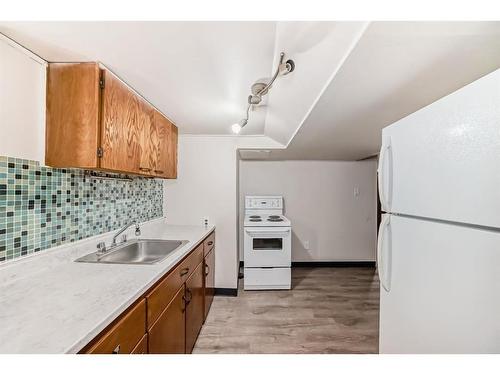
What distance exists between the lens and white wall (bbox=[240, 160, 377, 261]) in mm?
4430

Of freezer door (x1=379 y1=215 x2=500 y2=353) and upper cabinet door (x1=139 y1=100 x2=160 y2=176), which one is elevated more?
upper cabinet door (x1=139 y1=100 x2=160 y2=176)

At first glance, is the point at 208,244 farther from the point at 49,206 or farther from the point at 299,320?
the point at 49,206

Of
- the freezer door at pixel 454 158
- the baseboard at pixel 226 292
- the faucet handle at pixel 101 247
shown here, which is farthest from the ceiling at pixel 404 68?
the baseboard at pixel 226 292

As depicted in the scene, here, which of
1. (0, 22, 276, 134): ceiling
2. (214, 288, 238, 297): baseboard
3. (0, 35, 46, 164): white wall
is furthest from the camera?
(214, 288, 238, 297): baseboard

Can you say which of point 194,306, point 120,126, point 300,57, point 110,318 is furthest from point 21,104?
point 194,306

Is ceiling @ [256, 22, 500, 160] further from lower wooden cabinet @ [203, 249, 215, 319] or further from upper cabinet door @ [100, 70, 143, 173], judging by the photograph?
lower wooden cabinet @ [203, 249, 215, 319]

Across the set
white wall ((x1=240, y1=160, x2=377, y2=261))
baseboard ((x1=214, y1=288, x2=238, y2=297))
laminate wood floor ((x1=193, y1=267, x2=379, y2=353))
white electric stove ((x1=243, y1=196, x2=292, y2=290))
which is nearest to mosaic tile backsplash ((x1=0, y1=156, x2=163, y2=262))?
laminate wood floor ((x1=193, y1=267, x2=379, y2=353))

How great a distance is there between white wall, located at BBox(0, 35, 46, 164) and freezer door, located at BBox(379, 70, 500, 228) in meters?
1.80

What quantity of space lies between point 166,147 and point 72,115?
1.13 meters

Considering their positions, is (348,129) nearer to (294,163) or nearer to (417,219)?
(417,219)

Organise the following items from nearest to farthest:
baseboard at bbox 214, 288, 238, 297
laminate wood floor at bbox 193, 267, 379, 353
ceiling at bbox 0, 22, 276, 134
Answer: ceiling at bbox 0, 22, 276, 134, laminate wood floor at bbox 193, 267, 379, 353, baseboard at bbox 214, 288, 238, 297

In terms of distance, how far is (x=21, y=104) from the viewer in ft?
4.23

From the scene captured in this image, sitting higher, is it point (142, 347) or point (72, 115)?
point (72, 115)
